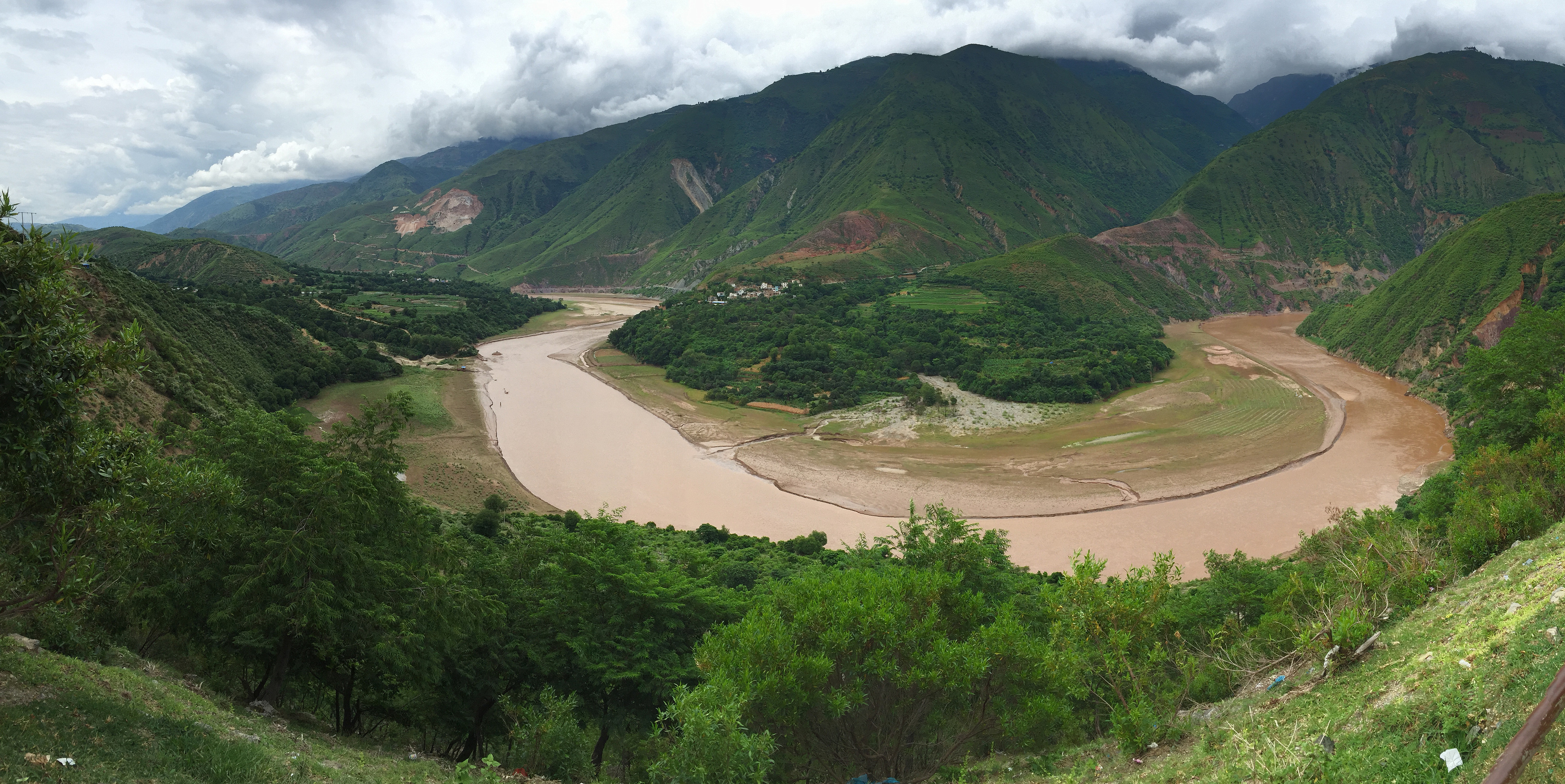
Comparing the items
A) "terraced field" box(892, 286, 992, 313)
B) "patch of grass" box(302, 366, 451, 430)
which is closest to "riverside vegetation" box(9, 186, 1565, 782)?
"patch of grass" box(302, 366, 451, 430)

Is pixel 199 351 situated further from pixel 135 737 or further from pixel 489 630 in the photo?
pixel 135 737

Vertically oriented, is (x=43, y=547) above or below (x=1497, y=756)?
above

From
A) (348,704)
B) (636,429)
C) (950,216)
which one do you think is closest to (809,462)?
(636,429)

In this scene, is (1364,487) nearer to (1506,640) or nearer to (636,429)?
(1506,640)

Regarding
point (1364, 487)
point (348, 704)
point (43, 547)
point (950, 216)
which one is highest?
point (950, 216)

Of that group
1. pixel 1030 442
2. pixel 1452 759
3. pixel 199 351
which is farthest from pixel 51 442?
pixel 1030 442

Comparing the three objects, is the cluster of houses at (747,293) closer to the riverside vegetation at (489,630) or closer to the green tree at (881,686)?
the riverside vegetation at (489,630)
